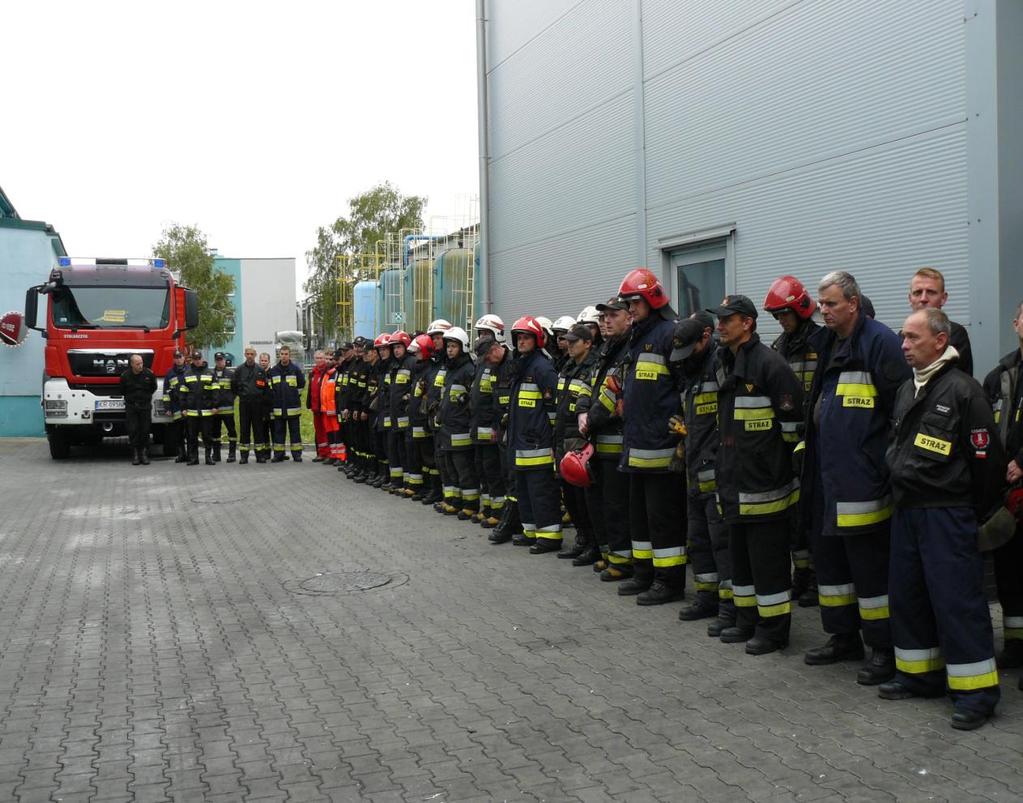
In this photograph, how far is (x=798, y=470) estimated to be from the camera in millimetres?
5797

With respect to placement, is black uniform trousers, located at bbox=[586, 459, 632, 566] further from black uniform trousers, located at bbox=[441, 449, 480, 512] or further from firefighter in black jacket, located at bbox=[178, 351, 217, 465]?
firefighter in black jacket, located at bbox=[178, 351, 217, 465]

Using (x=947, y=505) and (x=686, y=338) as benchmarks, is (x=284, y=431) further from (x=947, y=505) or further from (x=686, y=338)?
(x=947, y=505)

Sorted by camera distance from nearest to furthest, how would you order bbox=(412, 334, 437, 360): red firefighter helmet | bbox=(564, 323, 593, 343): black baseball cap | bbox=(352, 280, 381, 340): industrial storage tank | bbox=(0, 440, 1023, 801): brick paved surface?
bbox=(0, 440, 1023, 801): brick paved surface
bbox=(564, 323, 593, 343): black baseball cap
bbox=(412, 334, 437, 360): red firefighter helmet
bbox=(352, 280, 381, 340): industrial storage tank

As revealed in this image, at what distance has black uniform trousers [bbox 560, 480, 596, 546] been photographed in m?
8.95

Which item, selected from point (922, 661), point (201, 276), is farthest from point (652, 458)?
point (201, 276)

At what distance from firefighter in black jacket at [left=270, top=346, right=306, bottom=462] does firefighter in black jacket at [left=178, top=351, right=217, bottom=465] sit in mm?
1147

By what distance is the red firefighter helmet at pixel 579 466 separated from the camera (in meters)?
7.94

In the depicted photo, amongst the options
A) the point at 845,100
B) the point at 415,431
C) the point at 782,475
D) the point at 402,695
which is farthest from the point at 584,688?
the point at 415,431

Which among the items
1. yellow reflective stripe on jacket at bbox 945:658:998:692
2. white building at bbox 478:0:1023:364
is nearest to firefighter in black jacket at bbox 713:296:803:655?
yellow reflective stripe on jacket at bbox 945:658:998:692

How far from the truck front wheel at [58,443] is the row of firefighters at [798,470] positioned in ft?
42.2

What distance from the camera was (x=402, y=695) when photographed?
535cm

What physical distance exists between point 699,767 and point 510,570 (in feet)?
14.2

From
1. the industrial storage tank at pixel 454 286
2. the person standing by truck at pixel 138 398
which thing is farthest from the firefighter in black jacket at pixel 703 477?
the person standing by truck at pixel 138 398

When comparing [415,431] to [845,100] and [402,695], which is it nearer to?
[845,100]
